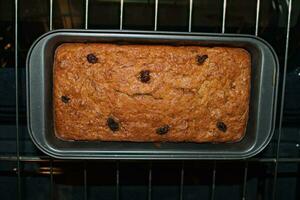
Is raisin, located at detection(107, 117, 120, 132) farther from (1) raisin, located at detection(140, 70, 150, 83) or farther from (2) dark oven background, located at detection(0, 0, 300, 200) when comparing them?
(2) dark oven background, located at detection(0, 0, 300, 200)

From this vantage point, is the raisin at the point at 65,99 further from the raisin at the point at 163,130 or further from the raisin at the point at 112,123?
the raisin at the point at 163,130

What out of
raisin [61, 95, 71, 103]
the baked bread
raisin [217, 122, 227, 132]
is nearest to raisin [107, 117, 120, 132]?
the baked bread

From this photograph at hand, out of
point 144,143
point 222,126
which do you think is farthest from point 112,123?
point 222,126

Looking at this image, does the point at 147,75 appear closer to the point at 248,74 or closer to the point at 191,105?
the point at 191,105

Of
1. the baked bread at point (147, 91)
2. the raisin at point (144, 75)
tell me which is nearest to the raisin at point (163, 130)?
the baked bread at point (147, 91)

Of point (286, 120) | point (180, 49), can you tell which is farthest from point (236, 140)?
point (286, 120)
